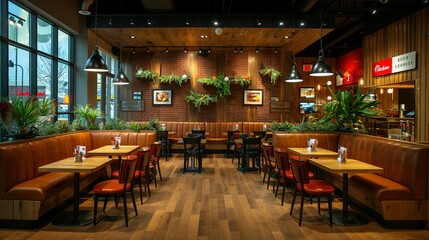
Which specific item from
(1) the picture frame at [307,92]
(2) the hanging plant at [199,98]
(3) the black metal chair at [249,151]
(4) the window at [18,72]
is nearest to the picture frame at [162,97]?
(2) the hanging plant at [199,98]

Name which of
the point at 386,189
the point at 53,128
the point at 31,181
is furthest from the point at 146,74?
the point at 386,189

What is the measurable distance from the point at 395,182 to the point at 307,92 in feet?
35.4

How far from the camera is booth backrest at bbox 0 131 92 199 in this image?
414 cm

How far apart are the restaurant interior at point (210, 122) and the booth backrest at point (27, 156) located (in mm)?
24

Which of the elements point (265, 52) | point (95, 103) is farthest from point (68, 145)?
point (265, 52)

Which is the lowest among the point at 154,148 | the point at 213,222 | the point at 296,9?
the point at 213,222

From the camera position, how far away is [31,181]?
4453 mm

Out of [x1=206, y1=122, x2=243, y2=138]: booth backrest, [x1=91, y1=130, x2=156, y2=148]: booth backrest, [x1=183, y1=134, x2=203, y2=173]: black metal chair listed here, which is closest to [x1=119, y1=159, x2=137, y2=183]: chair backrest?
[x1=91, y1=130, x2=156, y2=148]: booth backrest

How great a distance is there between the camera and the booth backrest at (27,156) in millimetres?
4145

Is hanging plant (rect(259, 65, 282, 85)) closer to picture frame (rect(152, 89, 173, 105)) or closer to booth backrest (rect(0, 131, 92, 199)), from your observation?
picture frame (rect(152, 89, 173, 105))

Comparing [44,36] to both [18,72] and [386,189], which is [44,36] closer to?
[18,72]

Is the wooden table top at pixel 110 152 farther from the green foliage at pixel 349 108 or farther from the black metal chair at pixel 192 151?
the green foliage at pixel 349 108

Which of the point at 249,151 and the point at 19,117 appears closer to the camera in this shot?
the point at 19,117

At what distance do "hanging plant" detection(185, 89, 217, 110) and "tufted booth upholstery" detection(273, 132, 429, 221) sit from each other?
22.3 feet
